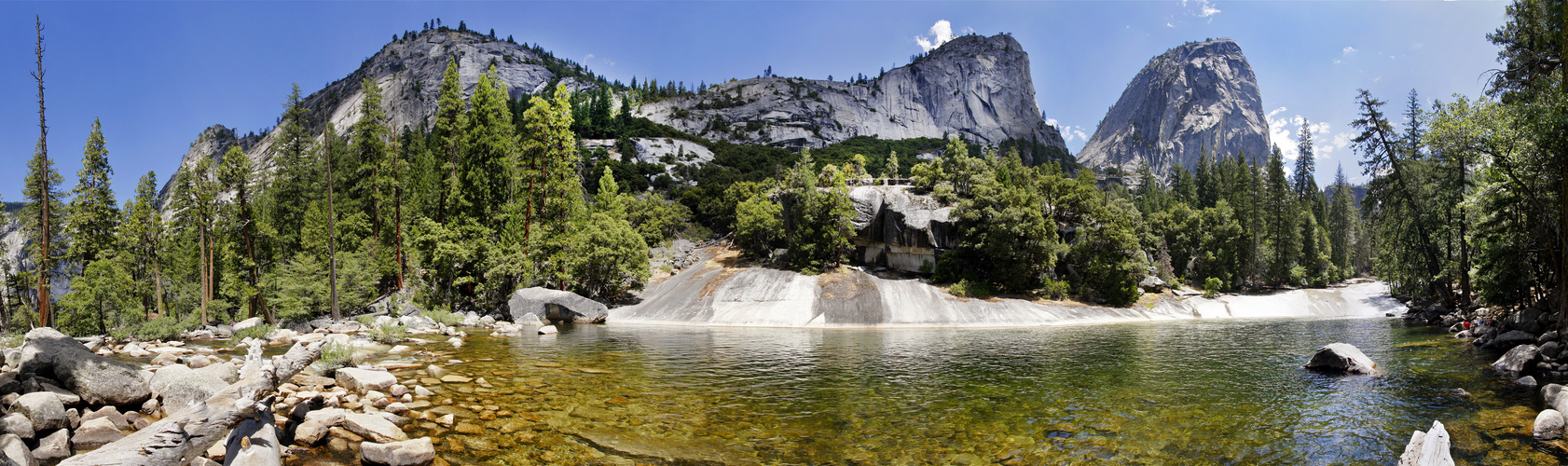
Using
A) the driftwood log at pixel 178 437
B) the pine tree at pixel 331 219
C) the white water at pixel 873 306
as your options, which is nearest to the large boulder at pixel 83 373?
the driftwood log at pixel 178 437

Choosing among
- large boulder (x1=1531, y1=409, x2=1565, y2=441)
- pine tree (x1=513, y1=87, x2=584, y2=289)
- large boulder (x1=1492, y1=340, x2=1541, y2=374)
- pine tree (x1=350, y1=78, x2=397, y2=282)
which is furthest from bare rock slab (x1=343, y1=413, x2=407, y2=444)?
pine tree (x1=350, y1=78, x2=397, y2=282)

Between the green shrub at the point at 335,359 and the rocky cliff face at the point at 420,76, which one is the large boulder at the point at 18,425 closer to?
the green shrub at the point at 335,359

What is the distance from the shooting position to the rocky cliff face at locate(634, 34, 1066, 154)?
15012 centimetres

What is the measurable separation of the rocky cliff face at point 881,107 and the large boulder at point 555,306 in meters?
111

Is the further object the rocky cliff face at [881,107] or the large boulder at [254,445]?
the rocky cliff face at [881,107]

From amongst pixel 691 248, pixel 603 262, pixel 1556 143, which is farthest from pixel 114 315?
pixel 1556 143

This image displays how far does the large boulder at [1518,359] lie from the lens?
15.1m

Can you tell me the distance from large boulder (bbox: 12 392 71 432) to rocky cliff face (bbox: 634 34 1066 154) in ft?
458

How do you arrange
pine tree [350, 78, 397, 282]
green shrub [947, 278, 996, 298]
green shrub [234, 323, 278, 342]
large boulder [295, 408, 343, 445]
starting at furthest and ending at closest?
green shrub [947, 278, 996, 298]
pine tree [350, 78, 397, 282]
green shrub [234, 323, 278, 342]
large boulder [295, 408, 343, 445]

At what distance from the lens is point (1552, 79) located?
1688 cm

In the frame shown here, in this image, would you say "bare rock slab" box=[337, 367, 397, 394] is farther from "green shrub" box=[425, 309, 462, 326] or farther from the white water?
the white water

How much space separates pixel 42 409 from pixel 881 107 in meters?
181

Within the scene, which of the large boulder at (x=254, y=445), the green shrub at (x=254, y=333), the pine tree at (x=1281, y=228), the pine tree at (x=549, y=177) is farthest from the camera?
the pine tree at (x=1281, y=228)

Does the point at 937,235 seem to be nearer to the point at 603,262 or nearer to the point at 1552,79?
the point at 603,262
